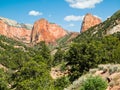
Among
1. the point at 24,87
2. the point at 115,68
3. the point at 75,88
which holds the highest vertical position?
the point at 115,68

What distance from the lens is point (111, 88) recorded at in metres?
29.5

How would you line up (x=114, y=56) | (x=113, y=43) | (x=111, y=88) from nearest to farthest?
1. (x=111, y=88)
2. (x=114, y=56)
3. (x=113, y=43)

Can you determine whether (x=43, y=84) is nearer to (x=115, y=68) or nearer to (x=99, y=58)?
(x=99, y=58)

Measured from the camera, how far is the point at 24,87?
69.8 m

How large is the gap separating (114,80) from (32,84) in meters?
39.2

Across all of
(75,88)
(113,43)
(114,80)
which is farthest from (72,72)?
(113,43)

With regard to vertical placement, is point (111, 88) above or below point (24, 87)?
above

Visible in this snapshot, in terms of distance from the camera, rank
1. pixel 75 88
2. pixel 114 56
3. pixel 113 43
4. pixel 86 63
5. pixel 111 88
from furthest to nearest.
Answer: pixel 113 43 → pixel 114 56 → pixel 86 63 → pixel 75 88 → pixel 111 88

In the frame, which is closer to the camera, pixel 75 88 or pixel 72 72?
pixel 75 88

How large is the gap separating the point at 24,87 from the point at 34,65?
12.7 m

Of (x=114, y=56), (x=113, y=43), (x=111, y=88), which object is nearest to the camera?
(x=111, y=88)

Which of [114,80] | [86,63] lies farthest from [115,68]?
[86,63]

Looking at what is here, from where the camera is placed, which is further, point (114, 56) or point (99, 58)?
point (114, 56)

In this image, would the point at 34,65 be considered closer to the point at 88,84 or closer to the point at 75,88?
the point at 75,88
